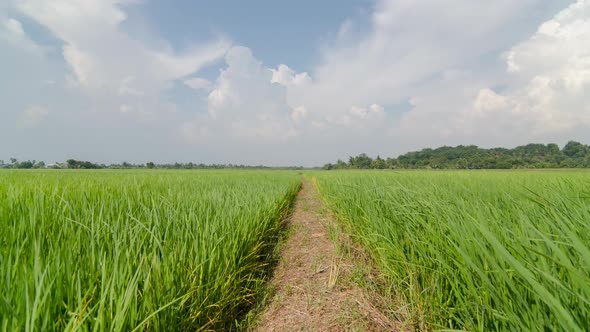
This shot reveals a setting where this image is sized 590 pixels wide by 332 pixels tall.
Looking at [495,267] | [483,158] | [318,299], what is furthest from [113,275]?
[483,158]

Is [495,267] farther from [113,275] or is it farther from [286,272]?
[286,272]

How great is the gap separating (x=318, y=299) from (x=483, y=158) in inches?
2797

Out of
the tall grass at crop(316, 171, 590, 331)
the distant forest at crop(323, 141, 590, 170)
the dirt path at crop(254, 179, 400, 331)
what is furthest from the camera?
the distant forest at crop(323, 141, 590, 170)

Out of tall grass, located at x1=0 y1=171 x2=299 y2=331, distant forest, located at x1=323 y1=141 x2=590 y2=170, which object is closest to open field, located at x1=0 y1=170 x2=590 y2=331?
tall grass, located at x1=0 y1=171 x2=299 y2=331

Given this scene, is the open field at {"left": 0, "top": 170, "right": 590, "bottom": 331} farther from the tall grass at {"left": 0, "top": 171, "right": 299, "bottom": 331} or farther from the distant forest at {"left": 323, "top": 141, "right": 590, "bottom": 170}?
the distant forest at {"left": 323, "top": 141, "right": 590, "bottom": 170}

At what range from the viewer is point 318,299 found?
5.69 ft

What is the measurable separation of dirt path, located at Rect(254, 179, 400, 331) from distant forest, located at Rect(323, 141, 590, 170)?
5005 centimetres

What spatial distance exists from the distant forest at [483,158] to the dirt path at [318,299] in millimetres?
50055

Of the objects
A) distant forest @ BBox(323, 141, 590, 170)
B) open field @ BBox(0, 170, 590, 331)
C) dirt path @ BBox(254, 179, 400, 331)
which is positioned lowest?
dirt path @ BBox(254, 179, 400, 331)

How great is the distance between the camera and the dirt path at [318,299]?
4.77ft

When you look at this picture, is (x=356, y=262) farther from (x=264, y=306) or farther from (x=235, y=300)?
(x=235, y=300)

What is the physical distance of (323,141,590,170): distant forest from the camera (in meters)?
49.2

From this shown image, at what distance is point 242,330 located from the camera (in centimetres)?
140

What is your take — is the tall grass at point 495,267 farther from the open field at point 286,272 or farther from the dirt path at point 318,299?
the dirt path at point 318,299
